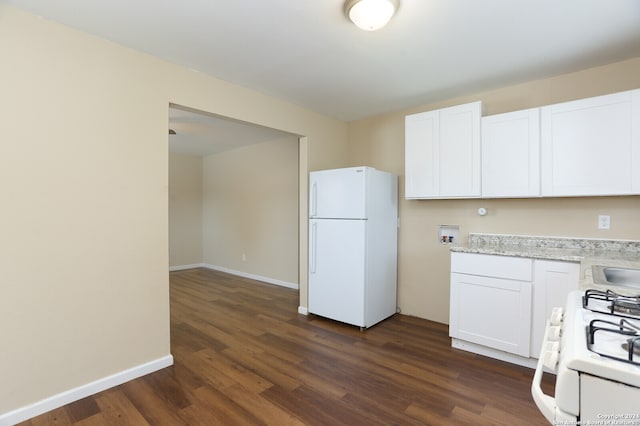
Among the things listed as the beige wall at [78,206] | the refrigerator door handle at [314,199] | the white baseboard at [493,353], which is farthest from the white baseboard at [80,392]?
the white baseboard at [493,353]

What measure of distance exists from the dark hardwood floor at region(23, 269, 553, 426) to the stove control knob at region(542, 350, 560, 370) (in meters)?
1.27

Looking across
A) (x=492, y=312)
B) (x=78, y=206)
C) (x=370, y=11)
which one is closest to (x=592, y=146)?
(x=492, y=312)

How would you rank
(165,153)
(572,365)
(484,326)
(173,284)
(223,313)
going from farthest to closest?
(173,284) → (223,313) → (484,326) → (165,153) → (572,365)

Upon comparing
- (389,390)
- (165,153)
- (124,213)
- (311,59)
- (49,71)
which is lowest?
(389,390)

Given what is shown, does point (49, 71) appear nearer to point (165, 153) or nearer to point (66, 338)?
point (165, 153)

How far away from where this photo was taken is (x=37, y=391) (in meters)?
1.91

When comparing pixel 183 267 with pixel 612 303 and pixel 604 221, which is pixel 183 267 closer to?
pixel 604 221

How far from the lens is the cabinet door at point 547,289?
7.42 feet

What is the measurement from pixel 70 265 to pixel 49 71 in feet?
3.98

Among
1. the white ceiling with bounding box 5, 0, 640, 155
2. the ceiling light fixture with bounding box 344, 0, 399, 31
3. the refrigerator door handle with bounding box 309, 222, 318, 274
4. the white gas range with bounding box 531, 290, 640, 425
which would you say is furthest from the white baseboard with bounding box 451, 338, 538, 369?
the ceiling light fixture with bounding box 344, 0, 399, 31

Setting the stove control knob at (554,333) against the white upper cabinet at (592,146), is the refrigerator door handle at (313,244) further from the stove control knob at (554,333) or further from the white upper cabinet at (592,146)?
the stove control knob at (554,333)

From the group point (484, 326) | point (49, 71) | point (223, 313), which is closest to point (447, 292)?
point (484, 326)

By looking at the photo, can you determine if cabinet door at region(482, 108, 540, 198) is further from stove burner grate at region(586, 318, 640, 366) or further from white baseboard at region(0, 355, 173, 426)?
white baseboard at region(0, 355, 173, 426)

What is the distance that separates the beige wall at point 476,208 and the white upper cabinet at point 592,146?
0.31 m
